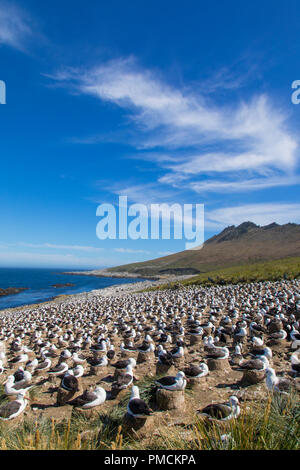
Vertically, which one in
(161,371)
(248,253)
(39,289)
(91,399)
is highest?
(248,253)

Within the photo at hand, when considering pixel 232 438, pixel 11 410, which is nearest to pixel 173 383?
pixel 232 438

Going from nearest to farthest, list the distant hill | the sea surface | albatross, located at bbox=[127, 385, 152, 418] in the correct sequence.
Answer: albatross, located at bbox=[127, 385, 152, 418] < the sea surface < the distant hill

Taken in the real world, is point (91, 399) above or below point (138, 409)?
below

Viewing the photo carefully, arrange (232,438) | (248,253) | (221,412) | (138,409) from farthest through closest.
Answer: (248,253), (138,409), (221,412), (232,438)

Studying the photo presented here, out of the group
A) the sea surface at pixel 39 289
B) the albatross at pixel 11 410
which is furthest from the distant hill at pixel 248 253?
the albatross at pixel 11 410

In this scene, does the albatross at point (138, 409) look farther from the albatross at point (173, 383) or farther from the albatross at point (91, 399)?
the albatross at point (91, 399)

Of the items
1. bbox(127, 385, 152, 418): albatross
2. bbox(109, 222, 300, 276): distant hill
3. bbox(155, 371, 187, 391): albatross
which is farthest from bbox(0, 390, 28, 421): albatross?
bbox(109, 222, 300, 276): distant hill

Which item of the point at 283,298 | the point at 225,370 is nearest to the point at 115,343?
the point at 225,370

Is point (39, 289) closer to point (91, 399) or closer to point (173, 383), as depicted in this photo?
point (91, 399)

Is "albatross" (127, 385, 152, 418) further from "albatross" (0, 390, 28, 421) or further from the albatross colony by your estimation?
"albatross" (0, 390, 28, 421)

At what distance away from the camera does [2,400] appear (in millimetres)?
7191

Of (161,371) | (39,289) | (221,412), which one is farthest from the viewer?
(39,289)
